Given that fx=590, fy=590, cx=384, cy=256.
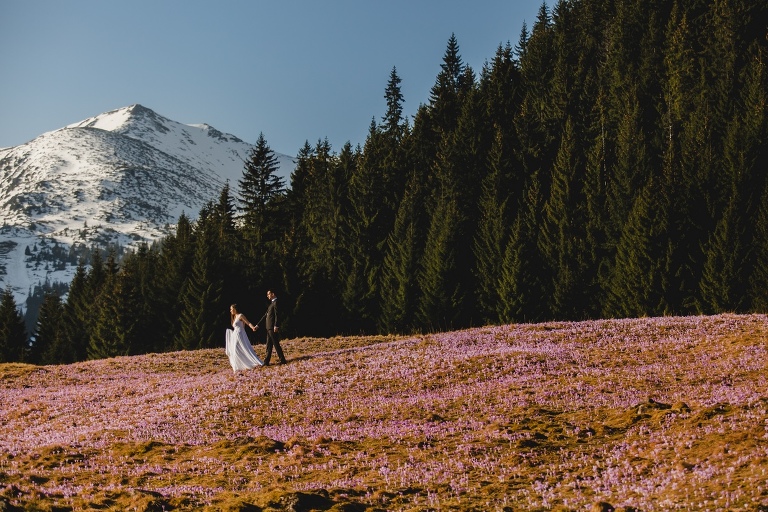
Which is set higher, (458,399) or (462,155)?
(462,155)

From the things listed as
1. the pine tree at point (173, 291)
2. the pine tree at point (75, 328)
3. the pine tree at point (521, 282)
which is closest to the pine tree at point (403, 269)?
the pine tree at point (521, 282)

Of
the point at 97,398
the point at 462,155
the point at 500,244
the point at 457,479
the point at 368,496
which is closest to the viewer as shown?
the point at 368,496

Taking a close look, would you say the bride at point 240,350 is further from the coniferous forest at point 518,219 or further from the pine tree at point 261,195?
the pine tree at point 261,195

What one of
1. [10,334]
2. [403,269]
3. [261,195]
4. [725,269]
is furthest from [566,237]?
[10,334]

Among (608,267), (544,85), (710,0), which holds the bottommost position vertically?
(608,267)

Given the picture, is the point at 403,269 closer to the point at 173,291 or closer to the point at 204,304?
the point at 204,304

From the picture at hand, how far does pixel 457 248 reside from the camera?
62.6 m

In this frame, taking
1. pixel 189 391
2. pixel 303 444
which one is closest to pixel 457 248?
pixel 189 391

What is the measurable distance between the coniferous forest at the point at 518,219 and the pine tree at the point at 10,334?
11.0 inches

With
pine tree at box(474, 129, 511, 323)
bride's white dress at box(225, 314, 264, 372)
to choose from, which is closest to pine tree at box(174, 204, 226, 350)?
pine tree at box(474, 129, 511, 323)

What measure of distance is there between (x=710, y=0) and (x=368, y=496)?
10777 centimetres

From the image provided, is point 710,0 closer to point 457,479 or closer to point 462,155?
point 462,155

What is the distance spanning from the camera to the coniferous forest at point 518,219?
171 ft

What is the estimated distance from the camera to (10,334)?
82.9 meters
